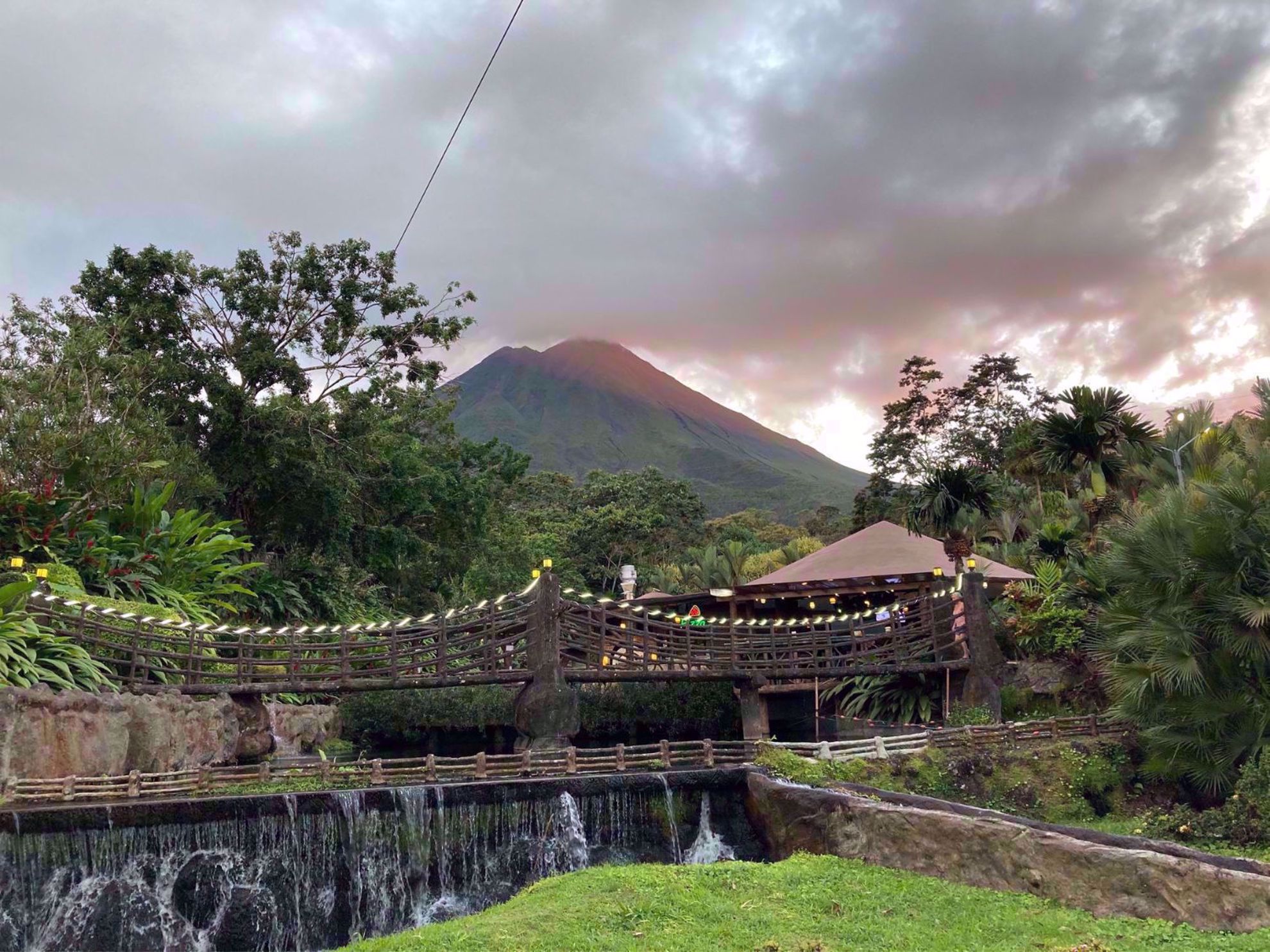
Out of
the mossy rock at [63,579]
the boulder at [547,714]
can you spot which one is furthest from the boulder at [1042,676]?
the mossy rock at [63,579]

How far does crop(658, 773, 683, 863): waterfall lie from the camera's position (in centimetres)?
1622

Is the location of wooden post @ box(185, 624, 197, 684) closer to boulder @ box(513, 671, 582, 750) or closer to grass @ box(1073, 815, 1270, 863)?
boulder @ box(513, 671, 582, 750)

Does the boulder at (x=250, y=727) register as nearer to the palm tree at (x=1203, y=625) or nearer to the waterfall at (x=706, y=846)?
the waterfall at (x=706, y=846)

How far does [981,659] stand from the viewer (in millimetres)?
21266

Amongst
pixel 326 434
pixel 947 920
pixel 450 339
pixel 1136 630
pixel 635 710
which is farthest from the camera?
pixel 450 339

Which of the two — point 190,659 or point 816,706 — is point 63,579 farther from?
point 816,706

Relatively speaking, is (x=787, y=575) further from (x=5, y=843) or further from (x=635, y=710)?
(x=5, y=843)

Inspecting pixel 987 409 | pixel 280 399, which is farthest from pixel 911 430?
pixel 280 399

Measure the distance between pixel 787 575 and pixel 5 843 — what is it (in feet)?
61.1

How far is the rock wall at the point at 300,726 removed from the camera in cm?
2227

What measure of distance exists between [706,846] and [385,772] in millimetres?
5419

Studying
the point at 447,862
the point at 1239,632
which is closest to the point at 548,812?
the point at 447,862

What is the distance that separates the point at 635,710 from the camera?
2633 cm

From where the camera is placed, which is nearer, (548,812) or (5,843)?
(5,843)
